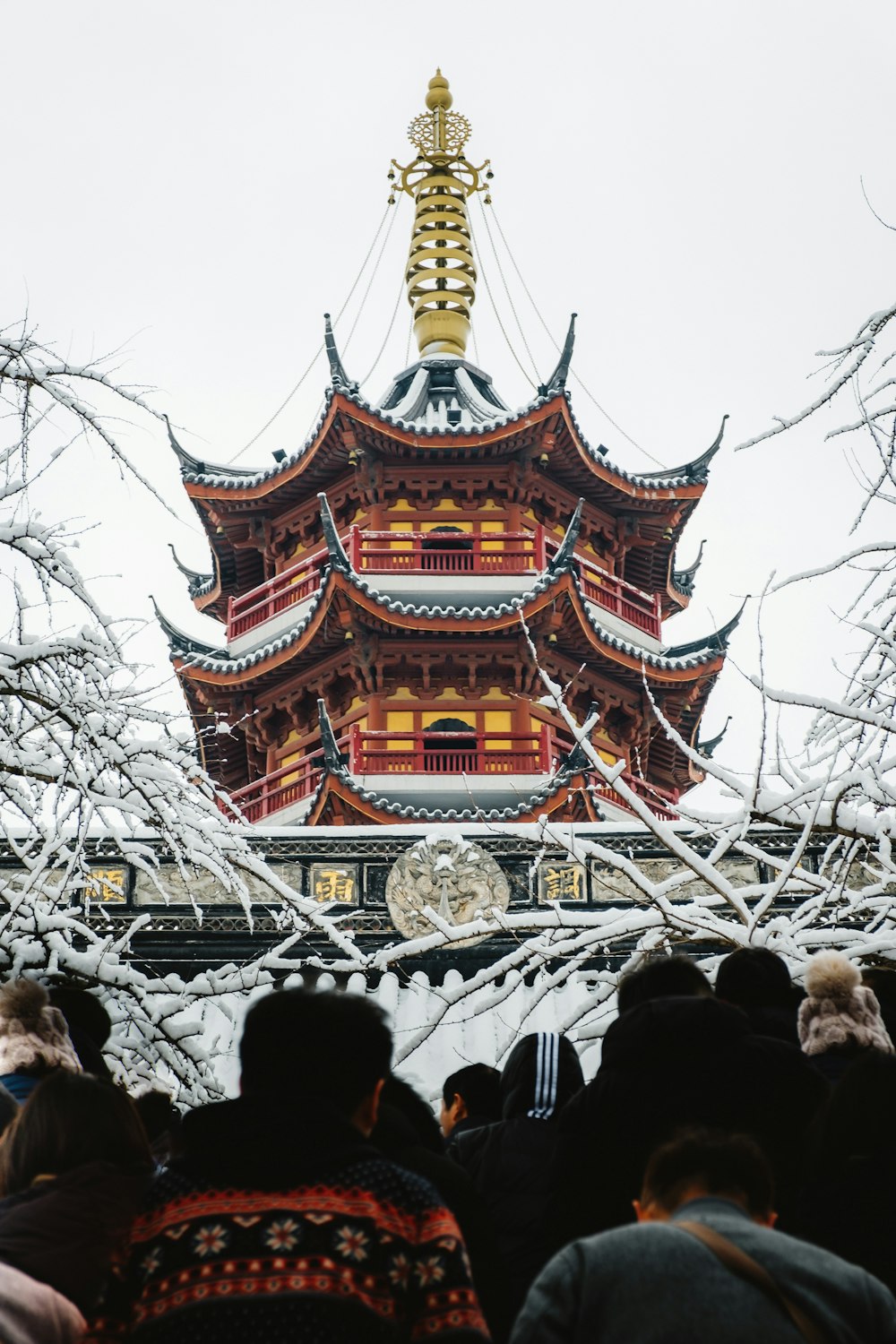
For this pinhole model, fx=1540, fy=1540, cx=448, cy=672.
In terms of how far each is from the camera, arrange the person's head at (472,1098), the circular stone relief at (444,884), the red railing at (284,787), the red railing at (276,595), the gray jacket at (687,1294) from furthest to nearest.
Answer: the red railing at (276,595)
the red railing at (284,787)
the circular stone relief at (444,884)
the person's head at (472,1098)
the gray jacket at (687,1294)

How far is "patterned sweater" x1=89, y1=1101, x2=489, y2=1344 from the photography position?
2146mm

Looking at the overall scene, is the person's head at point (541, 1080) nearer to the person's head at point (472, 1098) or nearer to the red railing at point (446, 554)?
the person's head at point (472, 1098)

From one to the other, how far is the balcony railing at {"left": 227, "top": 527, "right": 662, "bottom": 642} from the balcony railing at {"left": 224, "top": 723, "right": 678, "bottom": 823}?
6.70 feet

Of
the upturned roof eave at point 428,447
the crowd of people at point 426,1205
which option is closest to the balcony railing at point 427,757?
the upturned roof eave at point 428,447

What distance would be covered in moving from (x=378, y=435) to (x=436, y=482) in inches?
41.4

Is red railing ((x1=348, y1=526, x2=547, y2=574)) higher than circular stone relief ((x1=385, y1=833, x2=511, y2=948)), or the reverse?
red railing ((x1=348, y1=526, x2=547, y2=574))

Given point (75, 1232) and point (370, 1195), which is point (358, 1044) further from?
point (75, 1232)

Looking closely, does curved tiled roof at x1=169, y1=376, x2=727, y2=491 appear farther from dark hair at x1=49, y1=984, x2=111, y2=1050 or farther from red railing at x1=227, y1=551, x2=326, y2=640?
dark hair at x1=49, y1=984, x2=111, y2=1050

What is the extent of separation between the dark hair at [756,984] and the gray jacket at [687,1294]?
196cm

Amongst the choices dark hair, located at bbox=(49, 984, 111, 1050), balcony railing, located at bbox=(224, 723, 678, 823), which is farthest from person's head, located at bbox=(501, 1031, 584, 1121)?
balcony railing, located at bbox=(224, 723, 678, 823)

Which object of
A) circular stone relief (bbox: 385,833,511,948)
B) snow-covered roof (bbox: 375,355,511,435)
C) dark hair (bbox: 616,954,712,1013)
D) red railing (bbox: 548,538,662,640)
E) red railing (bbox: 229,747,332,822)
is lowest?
dark hair (bbox: 616,954,712,1013)

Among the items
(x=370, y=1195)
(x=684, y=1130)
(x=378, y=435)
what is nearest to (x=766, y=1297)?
(x=684, y=1130)

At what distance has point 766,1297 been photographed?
195cm

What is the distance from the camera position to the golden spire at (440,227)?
72.9 ft
